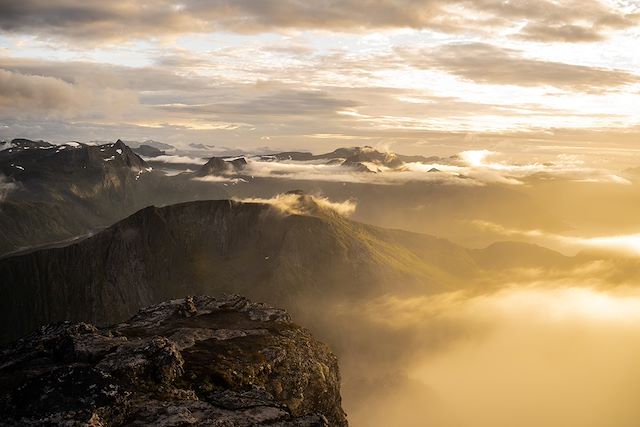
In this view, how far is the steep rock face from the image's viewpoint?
65000mm

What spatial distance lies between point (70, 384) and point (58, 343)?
83.5ft

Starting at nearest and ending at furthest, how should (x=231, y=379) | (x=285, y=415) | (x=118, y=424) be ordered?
1. (x=118, y=424)
2. (x=285, y=415)
3. (x=231, y=379)

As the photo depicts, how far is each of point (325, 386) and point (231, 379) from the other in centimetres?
2684

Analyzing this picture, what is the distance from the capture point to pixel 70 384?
66438 mm

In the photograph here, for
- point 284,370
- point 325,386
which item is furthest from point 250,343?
point 325,386

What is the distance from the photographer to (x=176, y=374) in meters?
79.1

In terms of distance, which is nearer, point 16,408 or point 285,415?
point 16,408

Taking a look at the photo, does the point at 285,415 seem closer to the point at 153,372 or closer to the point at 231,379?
the point at 231,379

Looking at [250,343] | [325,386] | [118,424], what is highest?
[118,424]

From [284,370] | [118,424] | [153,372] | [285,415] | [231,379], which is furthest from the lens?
[284,370]

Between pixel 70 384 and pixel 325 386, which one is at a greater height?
pixel 70 384

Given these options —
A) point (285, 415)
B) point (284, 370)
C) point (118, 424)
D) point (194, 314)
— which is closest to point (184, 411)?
point (118, 424)

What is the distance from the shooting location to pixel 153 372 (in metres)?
76.8

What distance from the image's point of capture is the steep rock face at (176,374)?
2559 inches
